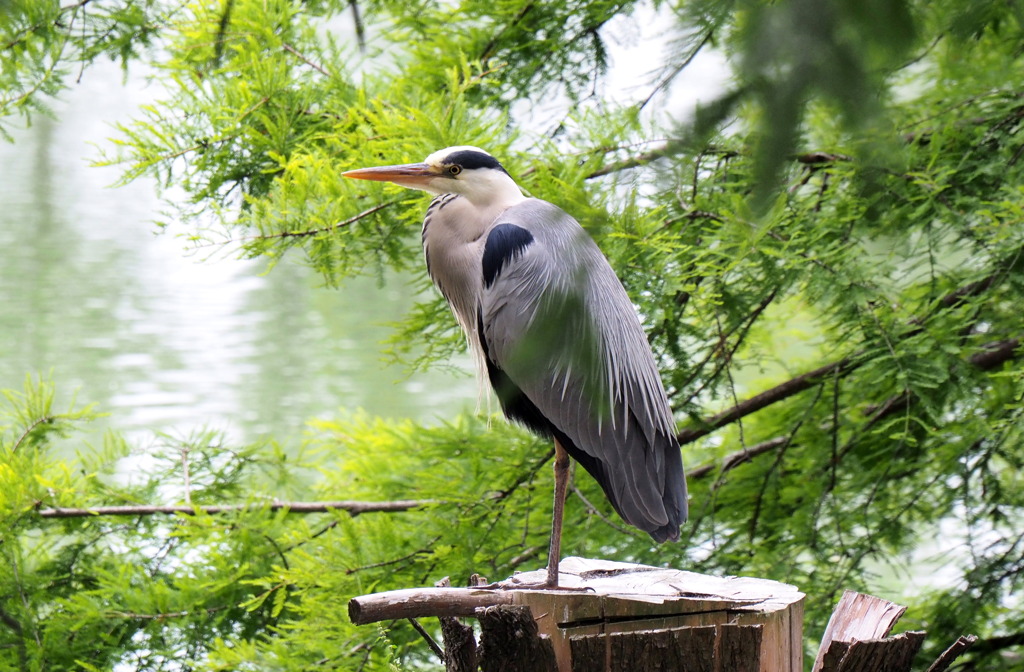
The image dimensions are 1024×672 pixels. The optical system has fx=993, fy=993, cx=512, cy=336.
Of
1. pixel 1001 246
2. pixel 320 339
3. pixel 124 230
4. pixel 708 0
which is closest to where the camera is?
pixel 708 0

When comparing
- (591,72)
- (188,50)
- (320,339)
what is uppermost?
(188,50)

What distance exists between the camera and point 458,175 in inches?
69.7

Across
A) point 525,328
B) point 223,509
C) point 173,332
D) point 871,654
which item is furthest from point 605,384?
point 173,332

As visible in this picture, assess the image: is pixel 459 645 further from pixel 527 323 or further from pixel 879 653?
pixel 879 653

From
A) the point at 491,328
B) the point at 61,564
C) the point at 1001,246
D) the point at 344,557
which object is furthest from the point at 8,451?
the point at 1001,246

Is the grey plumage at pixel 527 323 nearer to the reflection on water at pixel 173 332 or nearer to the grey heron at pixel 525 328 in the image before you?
the grey heron at pixel 525 328

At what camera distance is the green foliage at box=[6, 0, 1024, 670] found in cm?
213

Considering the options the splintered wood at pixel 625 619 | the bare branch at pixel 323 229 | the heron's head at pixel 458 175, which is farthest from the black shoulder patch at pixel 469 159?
the splintered wood at pixel 625 619

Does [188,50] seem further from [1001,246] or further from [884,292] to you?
[1001,246]

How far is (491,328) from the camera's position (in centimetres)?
173

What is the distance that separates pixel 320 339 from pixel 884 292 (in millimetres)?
6824

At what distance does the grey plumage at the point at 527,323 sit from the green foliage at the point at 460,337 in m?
0.22

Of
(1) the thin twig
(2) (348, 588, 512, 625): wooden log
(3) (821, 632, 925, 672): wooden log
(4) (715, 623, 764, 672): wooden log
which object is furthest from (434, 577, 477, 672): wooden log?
(1) the thin twig

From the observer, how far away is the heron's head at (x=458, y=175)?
69.4 inches
